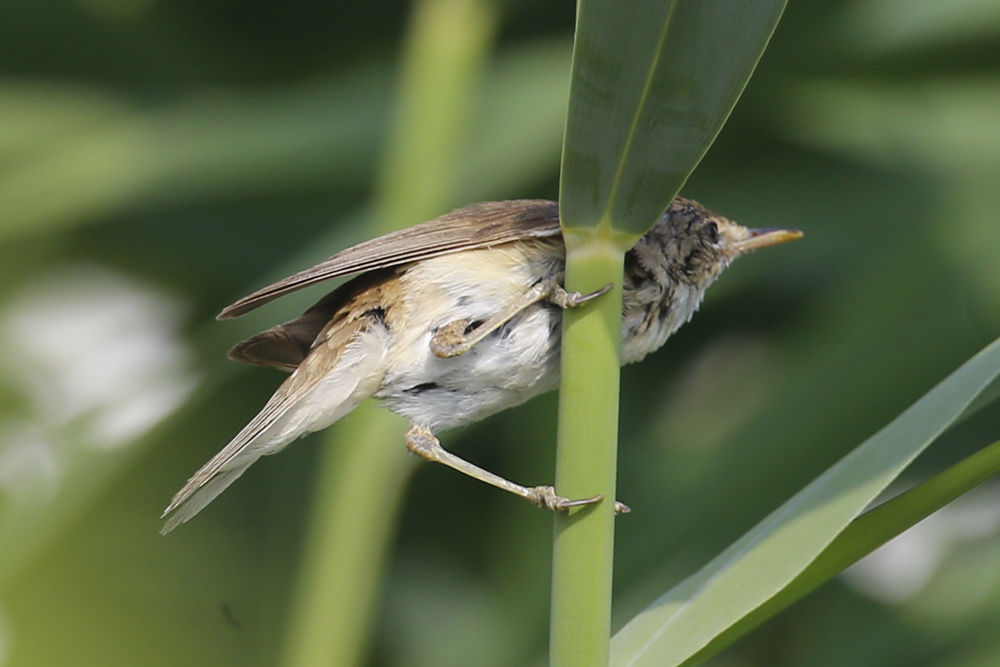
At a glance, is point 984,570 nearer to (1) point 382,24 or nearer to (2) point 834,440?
(2) point 834,440

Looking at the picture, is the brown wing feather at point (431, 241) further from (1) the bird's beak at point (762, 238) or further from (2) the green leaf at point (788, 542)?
(2) the green leaf at point (788, 542)

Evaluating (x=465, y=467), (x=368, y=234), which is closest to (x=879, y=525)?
(x=465, y=467)

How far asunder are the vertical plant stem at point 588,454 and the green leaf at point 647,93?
0.05 m

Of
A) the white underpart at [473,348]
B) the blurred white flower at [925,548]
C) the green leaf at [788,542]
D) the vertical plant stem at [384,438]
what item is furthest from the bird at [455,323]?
the blurred white flower at [925,548]

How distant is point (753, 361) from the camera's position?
301cm

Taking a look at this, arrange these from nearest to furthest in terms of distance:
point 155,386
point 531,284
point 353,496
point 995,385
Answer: point 995,385, point 531,284, point 353,496, point 155,386

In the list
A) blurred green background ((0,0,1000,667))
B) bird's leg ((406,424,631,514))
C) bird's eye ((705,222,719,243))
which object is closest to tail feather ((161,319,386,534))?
bird's leg ((406,424,631,514))

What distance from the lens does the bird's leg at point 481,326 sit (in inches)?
66.4

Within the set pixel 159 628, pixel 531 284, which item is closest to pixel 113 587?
pixel 159 628

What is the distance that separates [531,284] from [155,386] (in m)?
1.16

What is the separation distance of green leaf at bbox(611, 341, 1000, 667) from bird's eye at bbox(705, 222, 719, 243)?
818mm

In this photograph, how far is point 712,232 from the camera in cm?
204

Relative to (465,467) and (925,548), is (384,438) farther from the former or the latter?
(925,548)

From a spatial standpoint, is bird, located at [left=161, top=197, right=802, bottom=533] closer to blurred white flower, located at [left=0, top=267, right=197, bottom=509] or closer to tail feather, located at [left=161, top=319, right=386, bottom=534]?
tail feather, located at [left=161, top=319, right=386, bottom=534]
